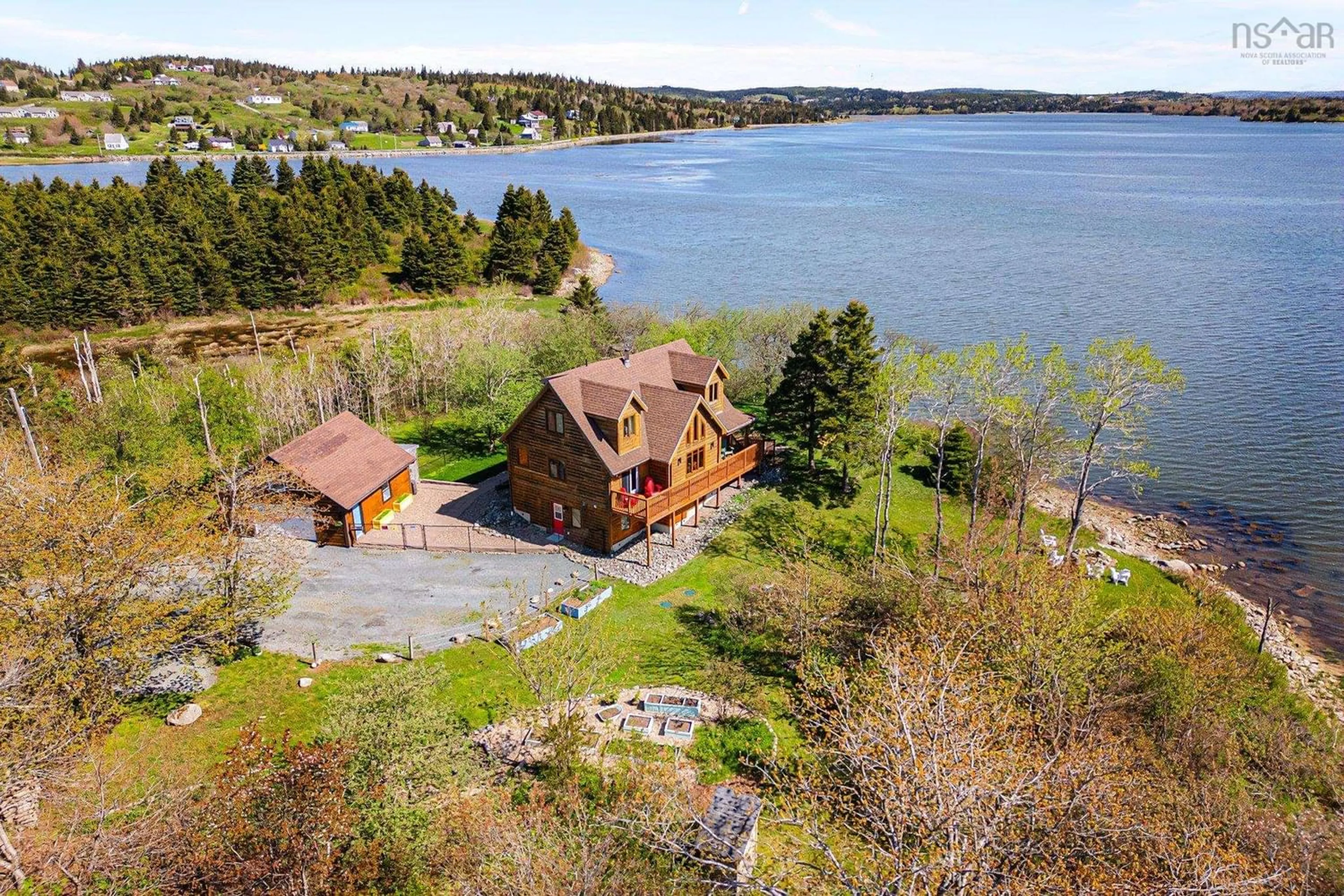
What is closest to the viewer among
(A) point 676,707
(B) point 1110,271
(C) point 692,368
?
(A) point 676,707

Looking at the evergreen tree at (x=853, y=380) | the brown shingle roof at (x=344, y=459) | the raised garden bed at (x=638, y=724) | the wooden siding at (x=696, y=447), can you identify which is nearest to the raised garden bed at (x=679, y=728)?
the raised garden bed at (x=638, y=724)

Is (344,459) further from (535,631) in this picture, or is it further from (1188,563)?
(1188,563)

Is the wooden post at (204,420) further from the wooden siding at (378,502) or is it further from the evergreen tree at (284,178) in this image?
the evergreen tree at (284,178)

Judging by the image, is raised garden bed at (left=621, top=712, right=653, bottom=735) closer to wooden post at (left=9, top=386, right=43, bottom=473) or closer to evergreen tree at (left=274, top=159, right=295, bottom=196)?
wooden post at (left=9, top=386, right=43, bottom=473)

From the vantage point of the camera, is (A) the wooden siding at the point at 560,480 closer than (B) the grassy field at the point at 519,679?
No

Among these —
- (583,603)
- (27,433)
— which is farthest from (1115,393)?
(27,433)

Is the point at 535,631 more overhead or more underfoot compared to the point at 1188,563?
more overhead
